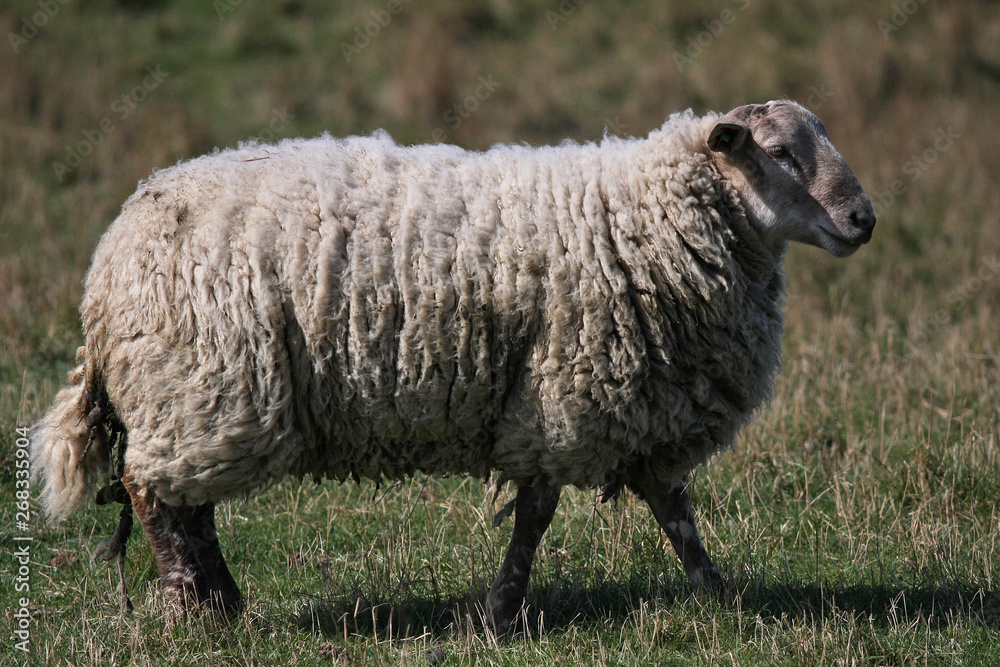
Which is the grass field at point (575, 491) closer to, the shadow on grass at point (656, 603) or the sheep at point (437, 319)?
the shadow on grass at point (656, 603)

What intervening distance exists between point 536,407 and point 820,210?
135 cm

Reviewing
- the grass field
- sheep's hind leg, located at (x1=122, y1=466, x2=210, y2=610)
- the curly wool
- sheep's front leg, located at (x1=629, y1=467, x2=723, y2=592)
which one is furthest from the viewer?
sheep's front leg, located at (x1=629, y1=467, x2=723, y2=592)

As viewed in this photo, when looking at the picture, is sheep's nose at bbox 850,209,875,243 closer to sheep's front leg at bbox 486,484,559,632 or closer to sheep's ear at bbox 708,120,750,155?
sheep's ear at bbox 708,120,750,155

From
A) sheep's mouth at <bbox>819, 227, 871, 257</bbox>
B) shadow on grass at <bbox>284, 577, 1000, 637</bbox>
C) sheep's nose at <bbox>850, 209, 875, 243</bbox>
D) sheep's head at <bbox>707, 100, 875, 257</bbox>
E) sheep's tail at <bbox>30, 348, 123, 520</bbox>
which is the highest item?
sheep's head at <bbox>707, 100, 875, 257</bbox>

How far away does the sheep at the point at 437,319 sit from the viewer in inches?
141

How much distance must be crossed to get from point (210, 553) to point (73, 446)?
2.19 feet

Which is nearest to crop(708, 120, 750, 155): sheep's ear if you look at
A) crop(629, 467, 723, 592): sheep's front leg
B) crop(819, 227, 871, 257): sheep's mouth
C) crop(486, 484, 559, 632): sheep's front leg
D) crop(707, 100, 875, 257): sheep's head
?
crop(707, 100, 875, 257): sheep's head

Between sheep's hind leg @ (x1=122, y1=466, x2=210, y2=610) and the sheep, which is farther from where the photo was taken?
sheep's hind leg @ (x1=122, y1=466, x2=210, y2=610)

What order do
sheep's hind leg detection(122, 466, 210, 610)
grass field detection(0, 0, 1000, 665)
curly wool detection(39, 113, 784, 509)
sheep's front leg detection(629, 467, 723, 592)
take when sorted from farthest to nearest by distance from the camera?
sheep's front leg detection(629, 467, 723, 592), grass field detection(0, 0, 1000, 665), sheep's hind leg detection(122, 466, 210, 610), curly wool detection(39, 113, 784, 509)

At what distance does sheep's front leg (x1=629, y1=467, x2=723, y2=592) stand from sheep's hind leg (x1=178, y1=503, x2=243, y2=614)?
1.65 metres

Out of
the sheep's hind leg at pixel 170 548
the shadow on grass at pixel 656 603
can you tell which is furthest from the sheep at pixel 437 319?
the shadow on grass at pixel 656 603

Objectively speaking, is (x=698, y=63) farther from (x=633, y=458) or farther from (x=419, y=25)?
(x=633, y=458)

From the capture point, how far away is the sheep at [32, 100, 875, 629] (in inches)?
141

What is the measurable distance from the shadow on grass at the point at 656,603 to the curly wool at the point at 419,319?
0.56 m
